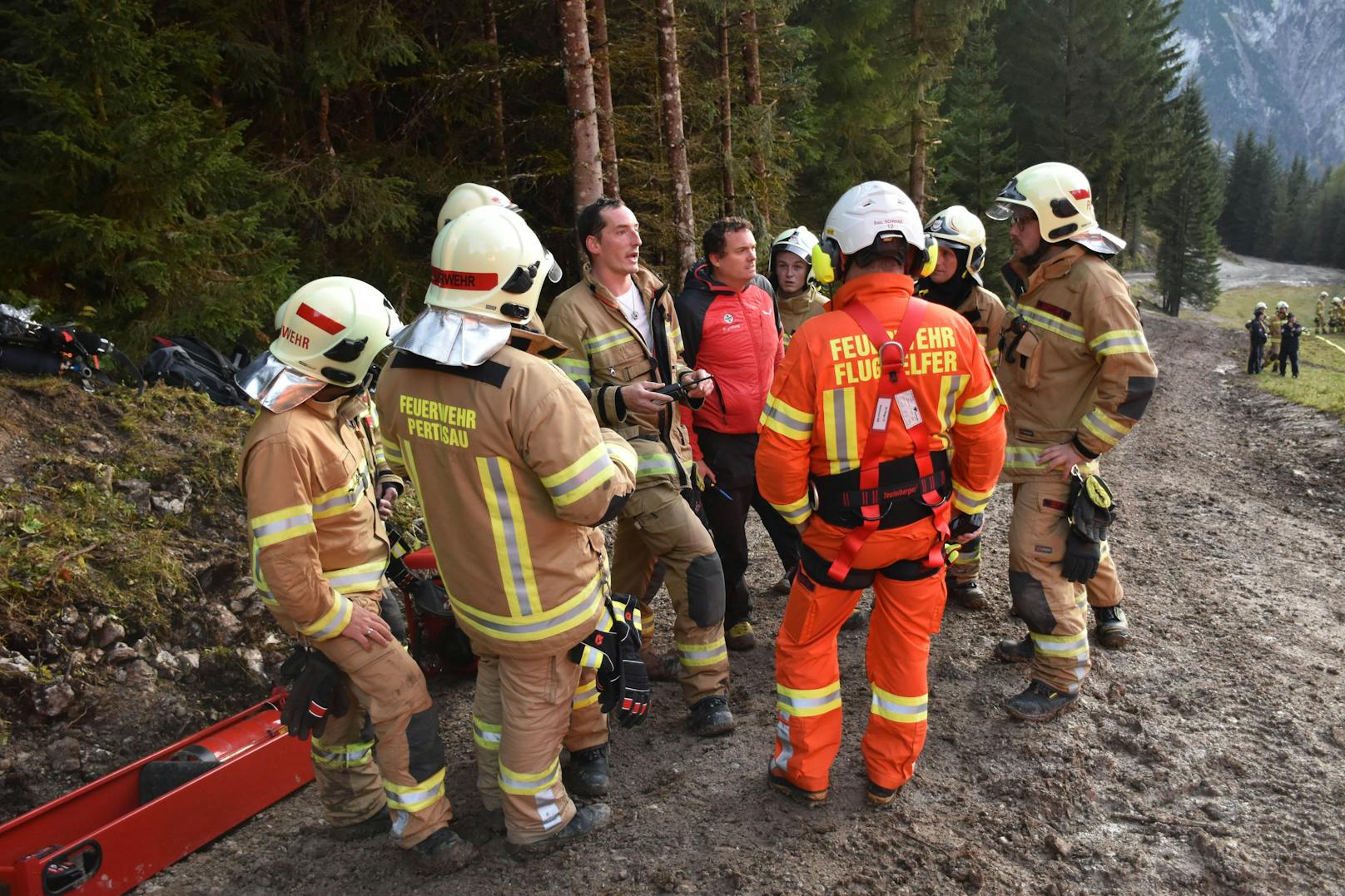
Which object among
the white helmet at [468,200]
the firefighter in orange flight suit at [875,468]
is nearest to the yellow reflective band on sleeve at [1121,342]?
the firefighter in orange flight suit at [875,468]

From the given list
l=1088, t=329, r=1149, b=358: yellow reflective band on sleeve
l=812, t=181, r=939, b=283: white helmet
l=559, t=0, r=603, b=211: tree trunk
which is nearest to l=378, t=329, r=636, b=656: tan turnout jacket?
l=812, t=181, r=939, b=283: white helmet

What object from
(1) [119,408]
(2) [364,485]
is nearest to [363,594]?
(2) [364,485]

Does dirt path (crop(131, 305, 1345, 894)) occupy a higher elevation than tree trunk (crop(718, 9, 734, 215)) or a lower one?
lower

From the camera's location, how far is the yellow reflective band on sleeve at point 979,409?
3.47 meters

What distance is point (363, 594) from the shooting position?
138 inches

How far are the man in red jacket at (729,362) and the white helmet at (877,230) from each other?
154 cm

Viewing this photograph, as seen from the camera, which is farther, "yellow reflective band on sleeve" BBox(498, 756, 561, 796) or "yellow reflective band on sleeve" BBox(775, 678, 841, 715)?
"yellow reflective band on sleeve" BBox(775, 678, 841, 715)

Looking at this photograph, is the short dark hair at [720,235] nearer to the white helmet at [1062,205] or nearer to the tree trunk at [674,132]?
the white helmet at [1062,205]

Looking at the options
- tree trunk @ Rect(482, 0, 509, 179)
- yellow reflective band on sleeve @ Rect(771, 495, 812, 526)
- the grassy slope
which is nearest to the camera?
yellow reflective band on sleeve @ Rect(771, 495, 812, 526)

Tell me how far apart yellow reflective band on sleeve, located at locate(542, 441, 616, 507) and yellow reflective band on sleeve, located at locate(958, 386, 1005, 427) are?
1.48 m

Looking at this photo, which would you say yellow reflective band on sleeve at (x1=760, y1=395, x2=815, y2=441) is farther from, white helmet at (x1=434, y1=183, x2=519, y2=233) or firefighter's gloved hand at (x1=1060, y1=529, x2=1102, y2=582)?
white helmet at (x1=434, y1=183, x2=519, y2=233)

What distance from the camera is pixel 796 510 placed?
356cm

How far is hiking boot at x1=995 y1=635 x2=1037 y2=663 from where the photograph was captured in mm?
4984

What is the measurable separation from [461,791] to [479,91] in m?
9.33
